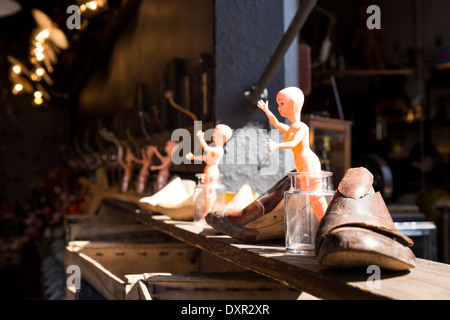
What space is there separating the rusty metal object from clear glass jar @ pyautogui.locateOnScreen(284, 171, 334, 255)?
0.37 ft

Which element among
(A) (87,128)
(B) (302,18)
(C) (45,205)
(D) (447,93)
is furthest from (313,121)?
(A) (87,128)

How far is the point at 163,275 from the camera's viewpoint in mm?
1253

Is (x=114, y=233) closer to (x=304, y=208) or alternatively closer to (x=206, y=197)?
(x=206, y=197)

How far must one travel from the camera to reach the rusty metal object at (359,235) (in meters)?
0.70

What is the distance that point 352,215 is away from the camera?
0.77m

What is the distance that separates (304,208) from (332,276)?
24cm

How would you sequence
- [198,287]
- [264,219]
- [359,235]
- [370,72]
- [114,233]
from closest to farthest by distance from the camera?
[359,235], [264,219], [198,287], [114,233], [370,72]

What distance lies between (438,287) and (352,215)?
0.53 feet

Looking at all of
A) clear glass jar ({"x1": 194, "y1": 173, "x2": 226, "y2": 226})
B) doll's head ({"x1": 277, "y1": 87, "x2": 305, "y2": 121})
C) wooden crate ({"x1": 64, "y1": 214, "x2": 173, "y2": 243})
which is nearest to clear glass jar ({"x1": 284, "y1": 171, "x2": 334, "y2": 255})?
doll's head ({"x1": 277, "y1": 87, "x2": 305, "y2": 121})

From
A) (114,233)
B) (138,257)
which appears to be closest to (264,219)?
(138,257)

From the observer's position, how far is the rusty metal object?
699mm

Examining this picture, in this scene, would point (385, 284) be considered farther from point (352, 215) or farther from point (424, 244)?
point (424, 244)

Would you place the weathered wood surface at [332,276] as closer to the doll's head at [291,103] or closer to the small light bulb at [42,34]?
the doll's head at [291,103]

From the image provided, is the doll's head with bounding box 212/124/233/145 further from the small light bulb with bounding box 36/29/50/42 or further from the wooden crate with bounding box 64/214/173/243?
the small light bulb with bounding box 36/29/50/42
